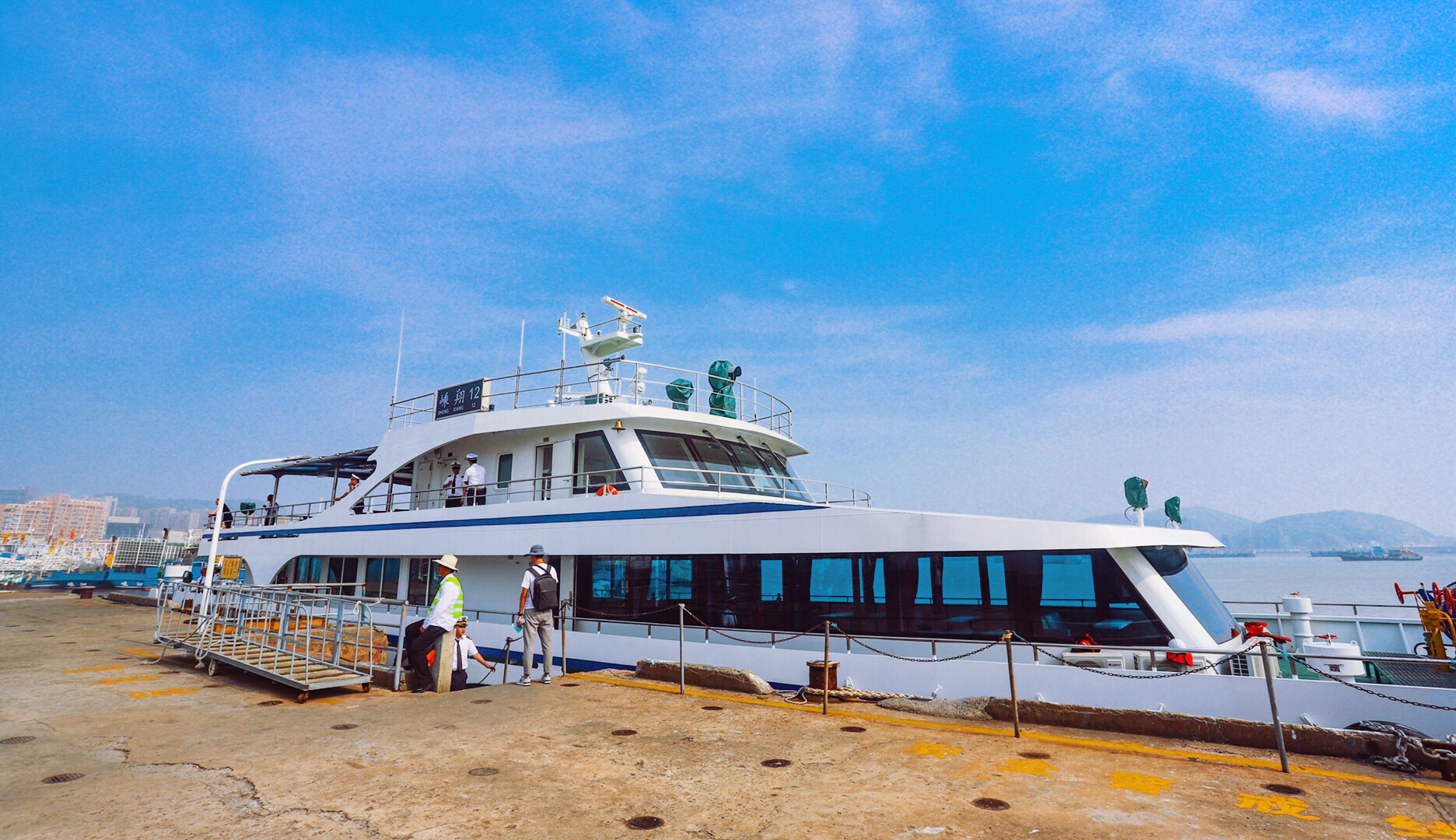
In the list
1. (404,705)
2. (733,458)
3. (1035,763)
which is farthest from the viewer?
(733,458)

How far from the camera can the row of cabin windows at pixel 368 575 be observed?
1497cm

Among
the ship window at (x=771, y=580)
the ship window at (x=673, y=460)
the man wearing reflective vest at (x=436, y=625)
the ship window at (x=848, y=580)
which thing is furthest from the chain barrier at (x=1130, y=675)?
the man wearing reflective vest at (x=436, y=625)

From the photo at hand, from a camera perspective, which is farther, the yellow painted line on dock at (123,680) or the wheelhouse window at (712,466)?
the wheelhouse window at (712,466)

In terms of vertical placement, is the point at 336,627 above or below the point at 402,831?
above

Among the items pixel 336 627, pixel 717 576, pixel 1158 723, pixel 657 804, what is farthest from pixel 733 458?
pixel 657 804

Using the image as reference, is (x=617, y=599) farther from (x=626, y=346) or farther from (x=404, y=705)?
(x=626, y=346)

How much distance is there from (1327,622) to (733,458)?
972cm

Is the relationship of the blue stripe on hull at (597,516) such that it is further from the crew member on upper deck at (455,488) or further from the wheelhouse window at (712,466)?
the wheelhouse window at (712,466)

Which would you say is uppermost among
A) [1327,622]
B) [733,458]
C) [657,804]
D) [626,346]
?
[626,346]

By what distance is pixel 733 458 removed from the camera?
14.0 metres

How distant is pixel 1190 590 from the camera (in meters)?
8.66

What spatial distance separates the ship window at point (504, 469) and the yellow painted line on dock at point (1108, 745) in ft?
23.7

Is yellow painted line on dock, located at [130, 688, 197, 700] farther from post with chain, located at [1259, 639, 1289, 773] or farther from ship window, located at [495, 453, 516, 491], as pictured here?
post with chain, located at [1259, 639, 1289, 773]

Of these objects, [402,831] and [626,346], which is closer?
[402,831]
